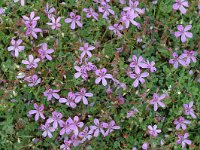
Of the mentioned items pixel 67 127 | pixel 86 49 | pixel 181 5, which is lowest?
pixel 67 127

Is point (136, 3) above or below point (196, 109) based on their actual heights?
above

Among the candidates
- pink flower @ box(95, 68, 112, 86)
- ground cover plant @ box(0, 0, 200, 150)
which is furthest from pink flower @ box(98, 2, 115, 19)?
pink flower @ box(95, 68, 112, 86)

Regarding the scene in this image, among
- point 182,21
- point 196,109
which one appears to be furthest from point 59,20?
point 196,109

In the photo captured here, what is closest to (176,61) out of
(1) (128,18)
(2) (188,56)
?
(2) (188,56)

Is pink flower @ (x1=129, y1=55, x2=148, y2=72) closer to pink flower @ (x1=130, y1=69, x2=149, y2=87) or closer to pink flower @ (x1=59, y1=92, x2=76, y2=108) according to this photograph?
pink flower @ (x1=130, y1=69, x2=149, y2=87)

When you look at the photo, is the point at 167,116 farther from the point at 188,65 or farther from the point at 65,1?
the point at 65,1

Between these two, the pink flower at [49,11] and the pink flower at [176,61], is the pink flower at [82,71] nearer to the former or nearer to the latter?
the pink flower at [49,11]

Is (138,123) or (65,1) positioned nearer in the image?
(138,123)

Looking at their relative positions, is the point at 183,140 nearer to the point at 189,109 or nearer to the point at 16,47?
the point at 189,109

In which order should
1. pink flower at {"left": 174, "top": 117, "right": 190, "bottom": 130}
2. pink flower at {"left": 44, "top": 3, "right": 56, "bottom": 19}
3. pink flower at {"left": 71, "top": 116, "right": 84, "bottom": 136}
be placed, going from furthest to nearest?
pink flower at {"left": 44, "top": 3, "right": 56, "bottom": 19}, pink flower at {"left": 174, "top": 117, "right": 190, "bottom": 130}, pink flower at {"left": 71, "top": 116, "right": 84, "bottom": 136}
